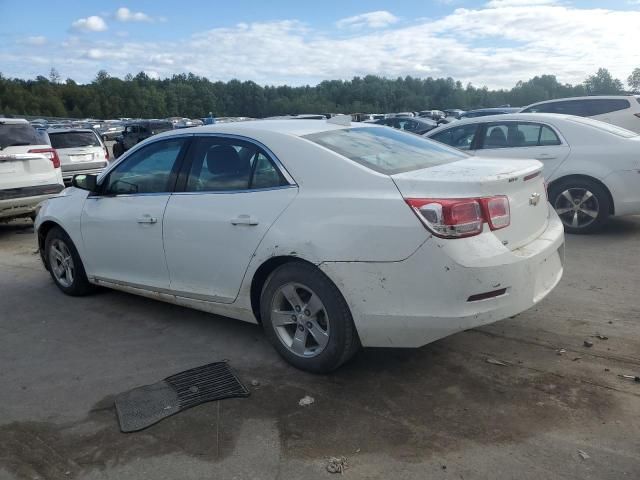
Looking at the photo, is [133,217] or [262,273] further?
[133,217]

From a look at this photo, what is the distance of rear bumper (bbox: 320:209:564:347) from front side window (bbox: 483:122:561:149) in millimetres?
4724

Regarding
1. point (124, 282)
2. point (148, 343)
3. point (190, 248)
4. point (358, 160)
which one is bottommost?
point (148, 343)

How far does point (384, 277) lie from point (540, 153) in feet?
17.1

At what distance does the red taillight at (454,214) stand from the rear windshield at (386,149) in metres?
0.40

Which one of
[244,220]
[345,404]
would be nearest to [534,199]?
[345,404]

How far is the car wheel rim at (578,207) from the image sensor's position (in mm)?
7160

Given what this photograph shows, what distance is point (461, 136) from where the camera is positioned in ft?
27.7

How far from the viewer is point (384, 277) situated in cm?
321

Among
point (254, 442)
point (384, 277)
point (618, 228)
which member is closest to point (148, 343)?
point (254, 442)

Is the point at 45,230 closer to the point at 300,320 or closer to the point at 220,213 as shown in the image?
the point at 220,213

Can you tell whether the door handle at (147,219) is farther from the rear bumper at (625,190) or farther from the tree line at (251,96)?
the tree line at (251,96)

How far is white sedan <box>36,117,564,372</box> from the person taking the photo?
10.4 ft

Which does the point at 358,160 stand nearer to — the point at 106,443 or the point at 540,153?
the point at 106,443

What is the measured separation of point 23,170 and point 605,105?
36.9 ft
